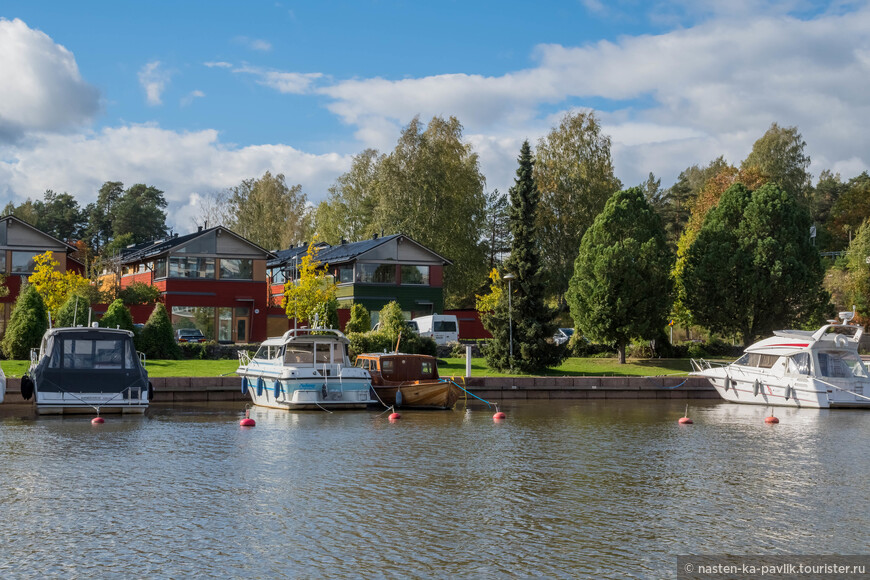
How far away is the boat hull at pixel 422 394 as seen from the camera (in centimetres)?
3625

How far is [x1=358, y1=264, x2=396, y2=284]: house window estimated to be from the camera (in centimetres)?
7194

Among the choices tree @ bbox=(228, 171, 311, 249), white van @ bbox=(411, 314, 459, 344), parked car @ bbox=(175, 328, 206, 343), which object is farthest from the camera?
tree @ bbox=(228, 171, 311, 249)

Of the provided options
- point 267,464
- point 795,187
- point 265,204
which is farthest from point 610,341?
point 265,204

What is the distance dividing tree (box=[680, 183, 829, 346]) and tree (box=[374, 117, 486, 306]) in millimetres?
30551

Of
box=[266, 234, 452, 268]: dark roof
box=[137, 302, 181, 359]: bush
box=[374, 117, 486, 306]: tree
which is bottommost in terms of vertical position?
box=[137, 302, 181, 359]: bush

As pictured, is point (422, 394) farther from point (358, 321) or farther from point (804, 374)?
point (358, 321)

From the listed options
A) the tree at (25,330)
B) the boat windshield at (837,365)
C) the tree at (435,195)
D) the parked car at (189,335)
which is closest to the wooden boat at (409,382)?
the tree at (25,330)

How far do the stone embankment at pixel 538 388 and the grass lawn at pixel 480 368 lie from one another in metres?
2.00

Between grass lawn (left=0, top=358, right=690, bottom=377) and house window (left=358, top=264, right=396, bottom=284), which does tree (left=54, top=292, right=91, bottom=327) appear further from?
house window (left=358, top=264, right=396, bottom=284)

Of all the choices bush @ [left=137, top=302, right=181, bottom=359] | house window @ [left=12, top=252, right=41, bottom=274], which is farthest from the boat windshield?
house window @ [left=12, top=252, right=41, bottom=274]

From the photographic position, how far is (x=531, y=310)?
4619cm

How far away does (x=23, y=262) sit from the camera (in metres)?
64.2

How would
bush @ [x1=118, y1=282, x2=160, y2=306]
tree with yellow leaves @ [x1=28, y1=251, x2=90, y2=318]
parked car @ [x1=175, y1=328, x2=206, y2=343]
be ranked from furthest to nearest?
parked car @ [x1=175, y1=328, x2=206, y2=343]
bush @ [x1=118, y1=282, x2=160, y2=306]
tree with yellow leaves @ [x1=28, y1=251, x2=90, y2=318]

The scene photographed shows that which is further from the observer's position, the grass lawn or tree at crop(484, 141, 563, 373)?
tree at crop(484, 141, 563, 373)
